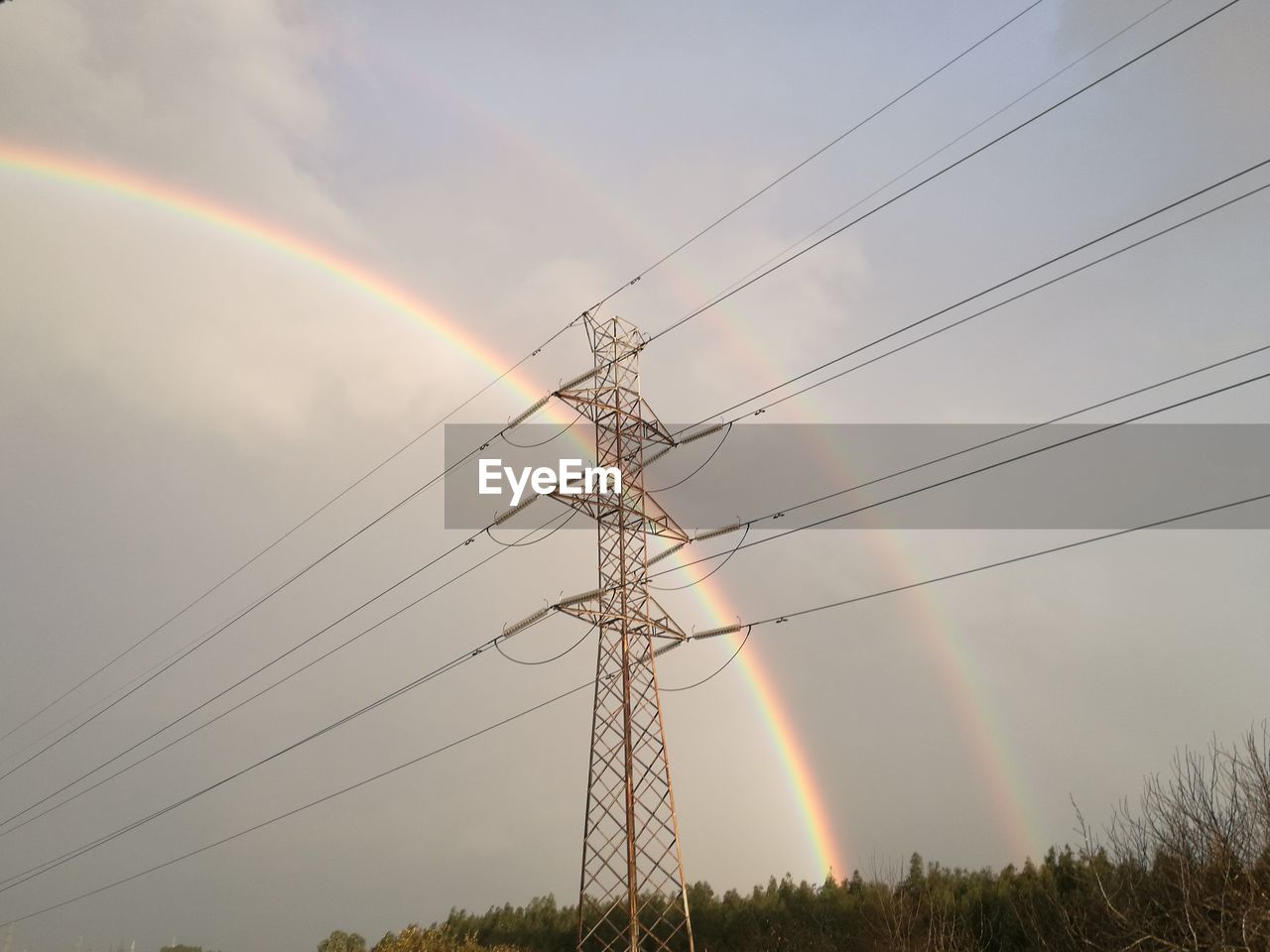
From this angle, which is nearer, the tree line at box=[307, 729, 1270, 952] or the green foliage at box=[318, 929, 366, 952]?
the tree line at box=[307, 729, 1270, 952]

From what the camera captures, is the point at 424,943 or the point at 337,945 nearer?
the point at 424,943

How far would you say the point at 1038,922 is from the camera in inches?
991

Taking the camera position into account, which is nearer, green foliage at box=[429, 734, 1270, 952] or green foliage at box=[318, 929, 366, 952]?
green foliage at box=[429, 734, 1270, 952]

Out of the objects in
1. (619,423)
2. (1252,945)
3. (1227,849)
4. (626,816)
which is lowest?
(1252,945)

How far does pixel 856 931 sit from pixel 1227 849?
659 inches

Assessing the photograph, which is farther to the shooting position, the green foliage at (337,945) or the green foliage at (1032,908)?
the green foliage at (337,945)

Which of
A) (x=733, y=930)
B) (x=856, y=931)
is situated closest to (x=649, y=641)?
(x=856, y=931)

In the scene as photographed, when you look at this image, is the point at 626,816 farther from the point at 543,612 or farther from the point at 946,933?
the point at 946,933

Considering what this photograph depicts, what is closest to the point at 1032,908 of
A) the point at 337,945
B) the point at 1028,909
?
the point at 1028,909

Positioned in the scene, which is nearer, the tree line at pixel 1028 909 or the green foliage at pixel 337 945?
the tree line at pixel 1028 909

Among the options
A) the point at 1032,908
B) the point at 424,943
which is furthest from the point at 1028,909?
the point at 424,943

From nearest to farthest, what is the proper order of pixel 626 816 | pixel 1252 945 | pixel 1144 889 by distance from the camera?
pixel 1252 945 < pixel 626 816 < pixel 1144 889

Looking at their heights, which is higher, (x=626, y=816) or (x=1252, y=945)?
(x=626, y=816)

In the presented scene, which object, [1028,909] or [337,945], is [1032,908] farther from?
[337,945]
